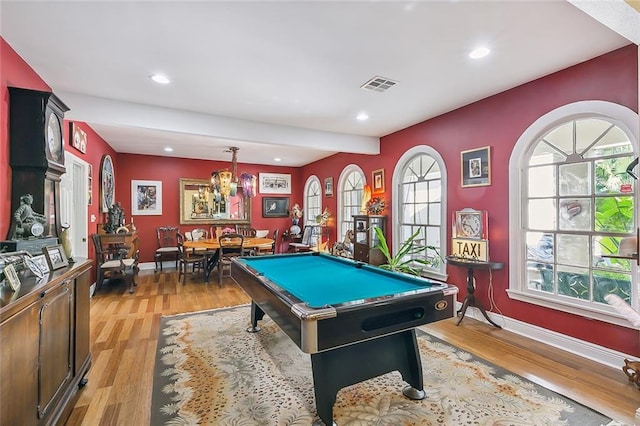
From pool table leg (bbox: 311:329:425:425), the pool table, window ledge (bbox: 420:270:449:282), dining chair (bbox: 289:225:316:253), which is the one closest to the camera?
the pool table

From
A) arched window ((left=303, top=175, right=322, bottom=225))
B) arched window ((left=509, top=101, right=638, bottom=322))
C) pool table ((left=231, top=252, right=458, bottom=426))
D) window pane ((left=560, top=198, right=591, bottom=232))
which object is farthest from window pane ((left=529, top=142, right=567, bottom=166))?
arched window ((left=303, top=175, right=322, bottom=225))

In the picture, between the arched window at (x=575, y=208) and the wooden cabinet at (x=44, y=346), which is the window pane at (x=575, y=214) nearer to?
the arched window at (x=575, y=208)

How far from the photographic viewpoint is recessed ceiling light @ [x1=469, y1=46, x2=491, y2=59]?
2.44m

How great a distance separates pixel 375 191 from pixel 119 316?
4321mm

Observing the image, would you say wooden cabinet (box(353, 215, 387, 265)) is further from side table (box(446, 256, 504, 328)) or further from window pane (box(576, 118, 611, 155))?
window pane (box(576, 118, 611, 155))

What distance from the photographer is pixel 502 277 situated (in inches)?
134

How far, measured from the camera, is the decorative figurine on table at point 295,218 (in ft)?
27.4

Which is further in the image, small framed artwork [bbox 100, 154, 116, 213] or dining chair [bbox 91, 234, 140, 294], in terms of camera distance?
small framed artwork [bbox 100, 154, 116, 213]

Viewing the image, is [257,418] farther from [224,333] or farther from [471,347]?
[471,347]

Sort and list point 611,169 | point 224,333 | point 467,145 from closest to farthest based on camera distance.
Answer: point 611,169, point 224,333, point 467,145

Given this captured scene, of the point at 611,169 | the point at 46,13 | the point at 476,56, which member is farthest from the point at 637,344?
the point at 46,13

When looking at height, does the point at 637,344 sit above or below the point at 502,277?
below

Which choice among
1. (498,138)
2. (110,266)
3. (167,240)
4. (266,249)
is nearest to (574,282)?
(498,138)

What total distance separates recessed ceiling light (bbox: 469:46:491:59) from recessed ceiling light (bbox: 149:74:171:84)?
2817mm
